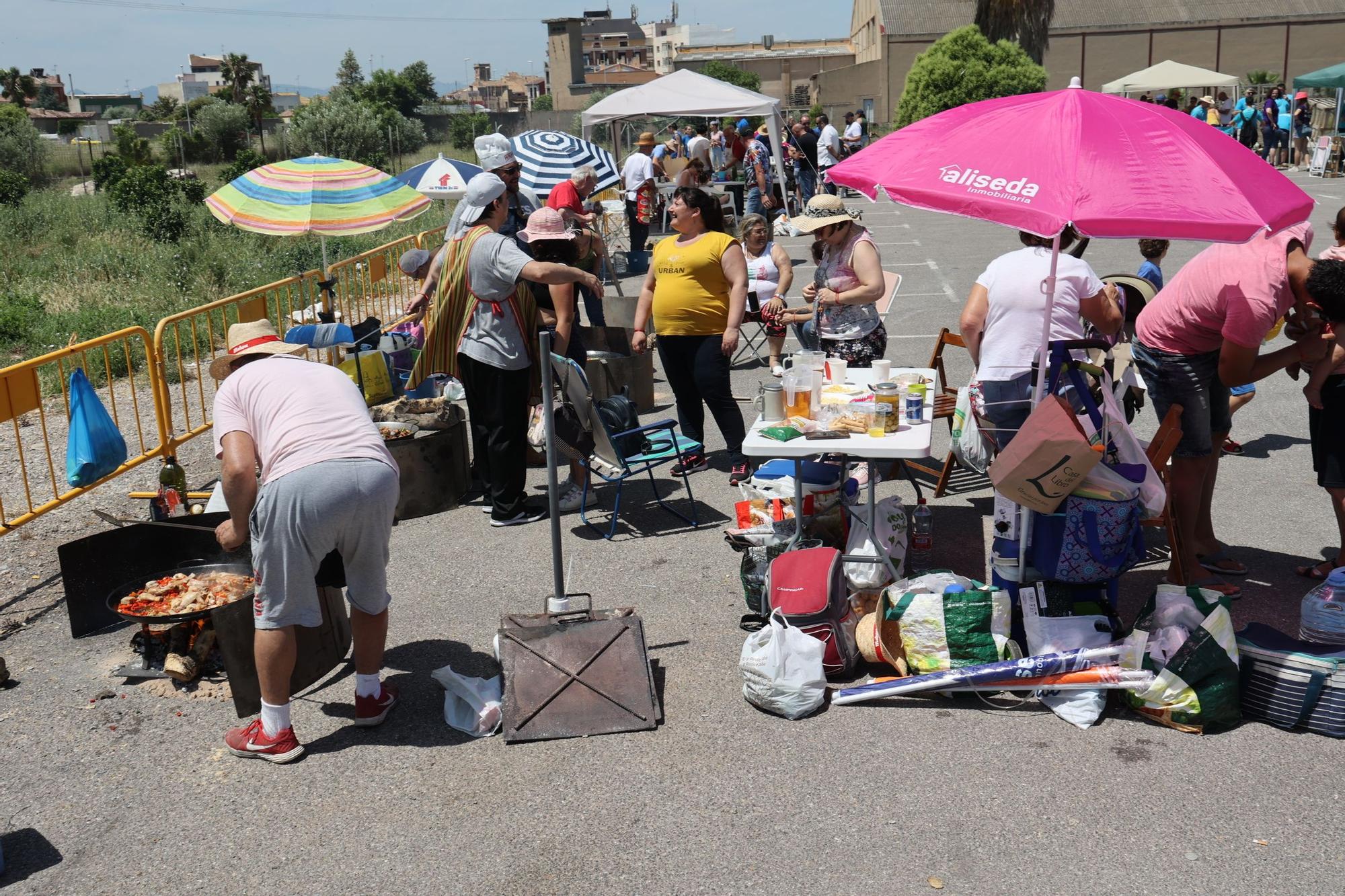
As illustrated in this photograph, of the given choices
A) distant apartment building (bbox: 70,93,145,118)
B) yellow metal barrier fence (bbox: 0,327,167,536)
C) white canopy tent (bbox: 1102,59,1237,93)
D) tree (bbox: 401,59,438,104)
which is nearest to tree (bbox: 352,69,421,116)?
tree (bbox: 401,59,438,104)

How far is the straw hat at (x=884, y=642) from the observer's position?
4551mm

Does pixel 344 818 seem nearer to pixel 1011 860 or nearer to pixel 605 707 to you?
pixel 605 707

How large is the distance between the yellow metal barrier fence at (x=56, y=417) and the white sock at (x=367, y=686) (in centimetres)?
311

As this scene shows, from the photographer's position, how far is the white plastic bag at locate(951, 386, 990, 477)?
18.9 ft

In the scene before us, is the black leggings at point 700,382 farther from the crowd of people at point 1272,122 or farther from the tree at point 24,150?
the tree at point 24,150

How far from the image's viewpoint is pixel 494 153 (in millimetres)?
8281

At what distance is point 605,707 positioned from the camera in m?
4.40

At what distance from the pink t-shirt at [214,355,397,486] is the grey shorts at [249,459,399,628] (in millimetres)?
54

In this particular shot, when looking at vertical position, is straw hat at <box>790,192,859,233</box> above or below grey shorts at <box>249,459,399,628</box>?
above

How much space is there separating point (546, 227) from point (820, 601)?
2.87 metres

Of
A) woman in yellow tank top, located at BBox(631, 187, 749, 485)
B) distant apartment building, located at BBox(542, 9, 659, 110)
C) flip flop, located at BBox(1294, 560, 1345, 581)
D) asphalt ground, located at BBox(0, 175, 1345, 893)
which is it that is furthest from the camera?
distant apartment building, located at BBox(542, 9, 659, 110)

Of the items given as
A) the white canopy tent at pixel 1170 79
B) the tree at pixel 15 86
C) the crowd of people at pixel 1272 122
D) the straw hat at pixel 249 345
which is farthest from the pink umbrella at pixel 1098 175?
the tree at pixel 15 86

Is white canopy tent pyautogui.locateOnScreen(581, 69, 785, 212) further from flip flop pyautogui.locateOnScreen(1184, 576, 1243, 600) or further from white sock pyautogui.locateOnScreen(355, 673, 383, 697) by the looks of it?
white sock pyautogui.locateOnScreen(355, 673, 383, 697)

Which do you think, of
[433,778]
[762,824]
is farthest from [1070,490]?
[433,778]
